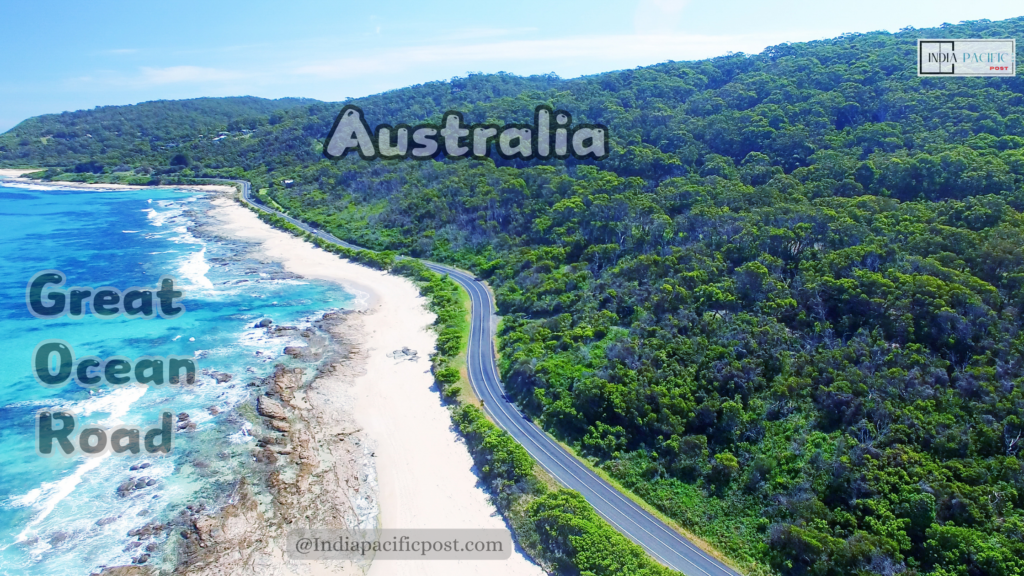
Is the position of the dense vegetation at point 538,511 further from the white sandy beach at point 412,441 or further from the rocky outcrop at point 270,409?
the rocky outcrop at point 270,409

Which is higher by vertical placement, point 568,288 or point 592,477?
point 568,288

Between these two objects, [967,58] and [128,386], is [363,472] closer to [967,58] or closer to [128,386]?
[128,386]

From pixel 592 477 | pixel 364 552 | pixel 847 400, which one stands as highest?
pixel 847 400

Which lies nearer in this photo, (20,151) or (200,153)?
(200,153)

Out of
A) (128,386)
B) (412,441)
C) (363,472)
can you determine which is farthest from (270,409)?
(128,386)

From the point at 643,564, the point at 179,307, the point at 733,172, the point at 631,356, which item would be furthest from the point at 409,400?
the point at 733,172

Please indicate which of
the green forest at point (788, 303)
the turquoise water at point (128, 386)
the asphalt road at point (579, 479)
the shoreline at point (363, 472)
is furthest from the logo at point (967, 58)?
the turquoise water at point (128, 386)

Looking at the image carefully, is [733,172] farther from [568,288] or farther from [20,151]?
[20,151]

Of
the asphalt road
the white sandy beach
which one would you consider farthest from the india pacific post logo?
the asphalt road
